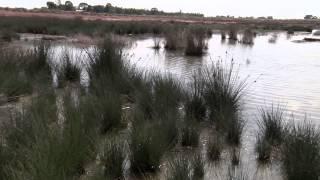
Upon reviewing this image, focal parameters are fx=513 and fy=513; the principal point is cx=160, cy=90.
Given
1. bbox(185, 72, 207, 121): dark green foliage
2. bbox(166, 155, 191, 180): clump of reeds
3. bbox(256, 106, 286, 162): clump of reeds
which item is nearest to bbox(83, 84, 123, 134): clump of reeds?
bbox(185, 72, 207, 121): dark green foliage

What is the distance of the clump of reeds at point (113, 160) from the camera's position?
17.0 feet

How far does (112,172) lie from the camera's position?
5184 millimetres

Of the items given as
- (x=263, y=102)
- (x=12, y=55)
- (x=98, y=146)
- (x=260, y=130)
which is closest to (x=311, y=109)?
(x=263, y=102)

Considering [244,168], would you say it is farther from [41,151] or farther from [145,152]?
[41,151]

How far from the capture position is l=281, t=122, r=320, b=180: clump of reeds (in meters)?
5.09

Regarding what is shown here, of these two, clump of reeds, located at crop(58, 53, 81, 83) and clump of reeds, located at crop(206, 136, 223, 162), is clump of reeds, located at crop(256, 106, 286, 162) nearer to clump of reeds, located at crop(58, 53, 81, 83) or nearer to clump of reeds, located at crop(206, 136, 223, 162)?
clump of reeds, located at crop(206, 136, 223, 162)

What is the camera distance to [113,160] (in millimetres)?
5250

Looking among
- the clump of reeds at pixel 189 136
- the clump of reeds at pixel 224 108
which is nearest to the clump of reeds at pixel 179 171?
the clump of reeds at pixel 189 136

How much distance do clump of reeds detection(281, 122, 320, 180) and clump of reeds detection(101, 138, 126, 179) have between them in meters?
1.73

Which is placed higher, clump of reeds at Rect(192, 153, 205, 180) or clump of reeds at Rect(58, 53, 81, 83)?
clump of reeds at Rect(58, 53, 81, 83)

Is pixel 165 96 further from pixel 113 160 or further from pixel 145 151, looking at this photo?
pixel 113 160

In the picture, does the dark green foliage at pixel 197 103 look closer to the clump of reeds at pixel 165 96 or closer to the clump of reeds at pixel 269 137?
the clump of reeds at pixel 165 96

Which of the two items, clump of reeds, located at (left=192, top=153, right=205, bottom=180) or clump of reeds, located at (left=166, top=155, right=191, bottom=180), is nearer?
clump of reeds, located at (left=166, top=155, right=191, bottom=180)

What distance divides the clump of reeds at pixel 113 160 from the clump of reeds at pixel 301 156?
5.68 feet
